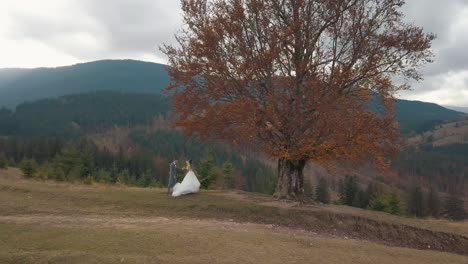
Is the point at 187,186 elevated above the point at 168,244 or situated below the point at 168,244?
above

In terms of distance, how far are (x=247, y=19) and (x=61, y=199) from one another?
A: 15389 millimetres

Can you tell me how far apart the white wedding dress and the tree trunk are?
5514mm

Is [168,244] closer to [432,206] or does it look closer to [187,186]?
[187,186]

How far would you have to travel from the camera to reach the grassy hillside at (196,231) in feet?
48.7

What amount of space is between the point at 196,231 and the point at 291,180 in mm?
10321

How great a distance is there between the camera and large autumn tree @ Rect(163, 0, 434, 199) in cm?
2389

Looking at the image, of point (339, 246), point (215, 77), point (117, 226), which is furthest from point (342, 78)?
point (117, 226)

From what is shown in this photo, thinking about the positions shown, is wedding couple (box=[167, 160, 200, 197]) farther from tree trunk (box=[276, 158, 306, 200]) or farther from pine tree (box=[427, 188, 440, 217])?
pine tree (box=[427, 188, 440, 217])

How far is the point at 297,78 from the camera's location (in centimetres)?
2581

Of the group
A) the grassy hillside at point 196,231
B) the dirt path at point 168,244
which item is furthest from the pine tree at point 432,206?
the dirt path at point 168,244

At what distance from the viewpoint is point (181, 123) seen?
27.5 m

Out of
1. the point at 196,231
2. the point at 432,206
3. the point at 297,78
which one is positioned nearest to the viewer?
the point at 196,231

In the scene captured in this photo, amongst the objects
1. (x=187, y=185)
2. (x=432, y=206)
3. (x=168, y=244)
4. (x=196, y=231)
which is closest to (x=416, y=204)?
(x=432, y=206)

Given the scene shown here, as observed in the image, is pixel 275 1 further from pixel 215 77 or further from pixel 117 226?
pixel 117 226
